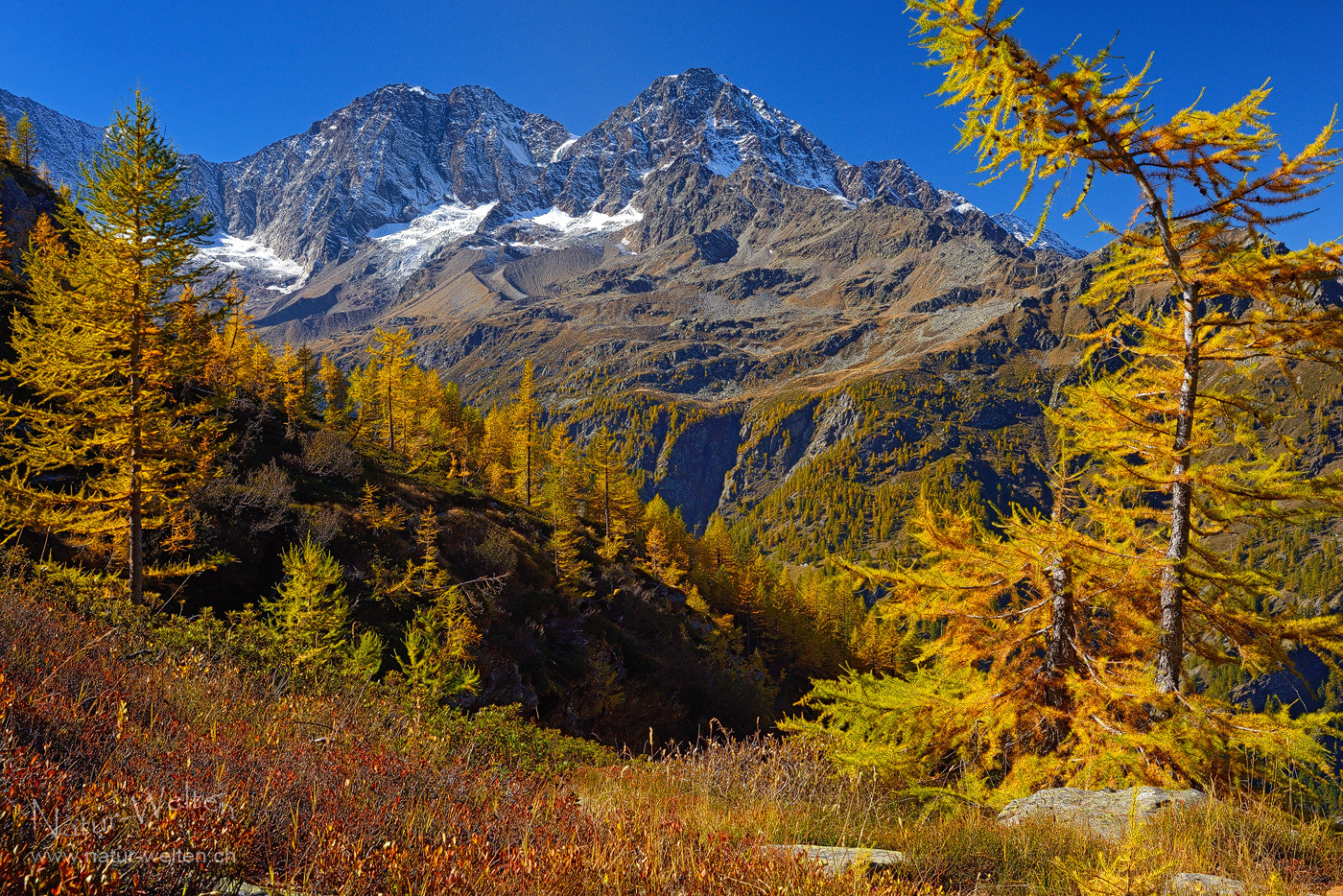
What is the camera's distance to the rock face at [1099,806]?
472 centimetres

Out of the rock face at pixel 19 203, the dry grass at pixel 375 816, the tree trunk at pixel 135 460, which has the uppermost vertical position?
the rock face at pixel 19 203

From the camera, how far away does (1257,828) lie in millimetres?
4383

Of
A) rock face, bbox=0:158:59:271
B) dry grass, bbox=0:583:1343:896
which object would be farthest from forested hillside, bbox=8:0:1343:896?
rock face, bbox=0:158:59:271

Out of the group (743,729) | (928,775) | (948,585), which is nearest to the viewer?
(928,775)

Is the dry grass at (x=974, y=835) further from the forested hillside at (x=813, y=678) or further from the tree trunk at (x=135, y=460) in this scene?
the tree trunk at (x=135, y=460)

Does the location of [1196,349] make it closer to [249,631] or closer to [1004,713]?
[1004,713]

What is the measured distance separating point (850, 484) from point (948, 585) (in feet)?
629

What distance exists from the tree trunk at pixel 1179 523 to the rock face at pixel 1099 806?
1688 mm

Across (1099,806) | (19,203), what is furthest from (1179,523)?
(19,203)

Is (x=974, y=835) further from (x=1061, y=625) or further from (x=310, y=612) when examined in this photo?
(x=310, y=612)

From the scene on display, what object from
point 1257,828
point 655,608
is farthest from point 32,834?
point 655,608

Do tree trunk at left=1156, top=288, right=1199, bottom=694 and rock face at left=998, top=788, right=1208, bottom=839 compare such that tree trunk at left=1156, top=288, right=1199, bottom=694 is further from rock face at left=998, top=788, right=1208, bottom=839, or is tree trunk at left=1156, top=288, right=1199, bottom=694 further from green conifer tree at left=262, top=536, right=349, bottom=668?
green conifer tree at left=262, top=536, right=349, bottom=668

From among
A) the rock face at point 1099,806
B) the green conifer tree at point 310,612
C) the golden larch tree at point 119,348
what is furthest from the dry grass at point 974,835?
the golden larch tree at point 119,348

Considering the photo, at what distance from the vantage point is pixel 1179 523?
696 cm
